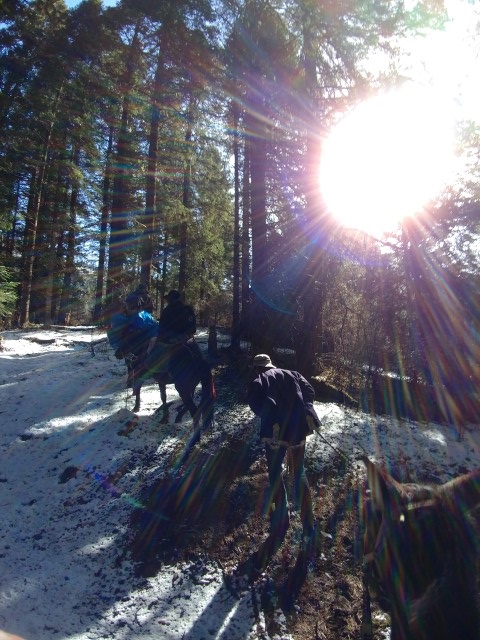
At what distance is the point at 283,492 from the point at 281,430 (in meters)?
0.70

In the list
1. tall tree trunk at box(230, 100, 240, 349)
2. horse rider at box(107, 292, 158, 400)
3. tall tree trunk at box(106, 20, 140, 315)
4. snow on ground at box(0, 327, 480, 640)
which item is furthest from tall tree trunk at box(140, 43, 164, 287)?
horse rider at box(107, 292, 158, 400)

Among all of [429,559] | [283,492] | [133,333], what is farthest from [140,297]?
[429,559]

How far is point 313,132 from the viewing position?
9.88 meters

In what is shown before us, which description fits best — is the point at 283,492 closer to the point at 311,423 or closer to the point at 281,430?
the point at 281,430

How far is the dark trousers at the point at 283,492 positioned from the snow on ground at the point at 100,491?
29.7 inches

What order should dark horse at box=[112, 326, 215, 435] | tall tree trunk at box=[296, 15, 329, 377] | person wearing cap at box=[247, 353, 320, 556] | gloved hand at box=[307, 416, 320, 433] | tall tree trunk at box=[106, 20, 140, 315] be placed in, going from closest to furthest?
1. person wearing cap at box=[247, 353, 320, 556]
2. gloved hand at box=[307, 416, 320, 433]
3. dark horse at box=[112, 326, 215, 435]
4. tall tree trunk at box=[296, 15, 329, 377]
5. tall tree trunk at box=[106, 20, 140, 315]

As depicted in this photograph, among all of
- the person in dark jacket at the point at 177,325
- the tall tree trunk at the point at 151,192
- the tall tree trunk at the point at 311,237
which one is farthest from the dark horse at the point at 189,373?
the tall tree trunk at the point at 151,192

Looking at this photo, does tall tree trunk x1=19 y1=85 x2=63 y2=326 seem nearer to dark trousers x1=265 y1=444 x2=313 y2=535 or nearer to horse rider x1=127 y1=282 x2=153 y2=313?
horse rider x1=127 y1=282 x2=153 y2=313

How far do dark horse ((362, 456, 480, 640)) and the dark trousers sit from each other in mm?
1881

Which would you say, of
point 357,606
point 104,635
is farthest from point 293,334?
point 104,635

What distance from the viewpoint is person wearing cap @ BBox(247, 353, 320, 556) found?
416 centimetres

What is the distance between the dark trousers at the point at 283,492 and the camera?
4.22 metres

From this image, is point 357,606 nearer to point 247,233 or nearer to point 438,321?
point 438,321

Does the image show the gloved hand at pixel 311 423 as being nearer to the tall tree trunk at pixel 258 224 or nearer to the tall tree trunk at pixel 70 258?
the tall tree trunk at pixel 258 224
